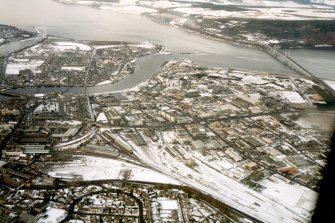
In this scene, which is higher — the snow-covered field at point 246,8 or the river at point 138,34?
the snow-covered field at point 246,8

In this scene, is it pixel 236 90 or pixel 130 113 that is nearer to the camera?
pixel 130 113

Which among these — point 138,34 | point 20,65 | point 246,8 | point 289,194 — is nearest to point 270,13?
point 246,8

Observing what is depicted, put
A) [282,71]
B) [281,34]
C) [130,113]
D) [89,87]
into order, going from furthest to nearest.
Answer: [281,34], [282,71], [89,87], [130,113]

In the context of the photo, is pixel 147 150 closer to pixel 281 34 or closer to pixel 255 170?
pixel 255 170

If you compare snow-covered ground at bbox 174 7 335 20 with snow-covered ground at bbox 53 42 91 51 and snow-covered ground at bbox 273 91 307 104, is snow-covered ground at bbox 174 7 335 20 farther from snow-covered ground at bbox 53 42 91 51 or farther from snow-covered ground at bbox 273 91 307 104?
snow-covered ground at bbox 273 91 307 104

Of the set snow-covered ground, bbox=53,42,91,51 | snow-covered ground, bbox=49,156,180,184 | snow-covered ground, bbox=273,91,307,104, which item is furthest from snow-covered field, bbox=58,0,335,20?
snow-covered ground, bbox=49,156,180,184

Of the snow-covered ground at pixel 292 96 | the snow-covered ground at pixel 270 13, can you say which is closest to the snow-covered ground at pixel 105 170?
the snow-covered ground at pixel 292 96

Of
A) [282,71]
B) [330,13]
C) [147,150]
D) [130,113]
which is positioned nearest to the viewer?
[147,150]

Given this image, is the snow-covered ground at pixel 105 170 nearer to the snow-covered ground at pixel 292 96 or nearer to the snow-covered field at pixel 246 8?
the snow-covered ground at pixel 292 96

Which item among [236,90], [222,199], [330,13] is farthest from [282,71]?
[330,13]
